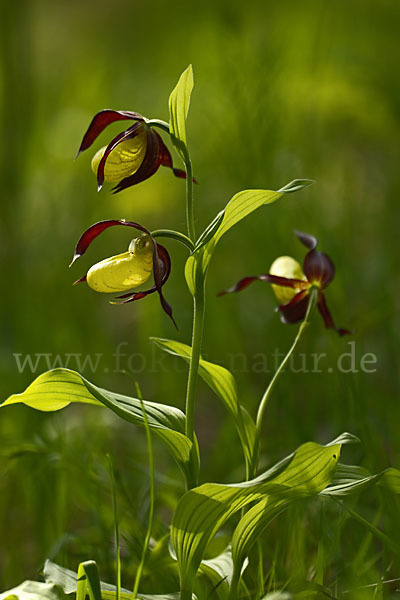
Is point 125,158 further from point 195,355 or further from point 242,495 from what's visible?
point 242,495

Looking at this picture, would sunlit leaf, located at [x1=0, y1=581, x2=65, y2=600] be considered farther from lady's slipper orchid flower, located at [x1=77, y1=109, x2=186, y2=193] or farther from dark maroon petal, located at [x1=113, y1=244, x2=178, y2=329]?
lady's slipper orchid flower, located at [x1=77, y1=109, x2=186, y2=193]

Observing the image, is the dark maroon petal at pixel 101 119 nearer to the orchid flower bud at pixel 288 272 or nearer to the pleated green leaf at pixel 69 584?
the orchid flower bud at pixel 288 272

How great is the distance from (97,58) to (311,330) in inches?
78.5

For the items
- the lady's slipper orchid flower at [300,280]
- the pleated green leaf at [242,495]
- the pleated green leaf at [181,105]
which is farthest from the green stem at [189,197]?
the pleated green leaf at [242,495]

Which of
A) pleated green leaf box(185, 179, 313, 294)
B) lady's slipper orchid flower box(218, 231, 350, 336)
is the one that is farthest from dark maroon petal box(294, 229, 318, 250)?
pleated green leaf box(185, 179, 313, 294)

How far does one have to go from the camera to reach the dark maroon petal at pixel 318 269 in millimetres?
690

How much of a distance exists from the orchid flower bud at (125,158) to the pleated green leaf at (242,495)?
1.12ft

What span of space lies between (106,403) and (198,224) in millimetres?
1605

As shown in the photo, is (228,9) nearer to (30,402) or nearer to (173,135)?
(173,135)

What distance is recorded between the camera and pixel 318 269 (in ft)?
2.27

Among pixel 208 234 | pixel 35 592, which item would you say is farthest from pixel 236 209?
pixel 35 592

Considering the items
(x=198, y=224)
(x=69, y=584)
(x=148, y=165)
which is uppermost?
(x=148, y=165)

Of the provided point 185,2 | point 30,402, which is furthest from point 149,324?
point 185,2

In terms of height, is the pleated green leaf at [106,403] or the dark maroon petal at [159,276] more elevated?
the dark maroon petal at [159,276]
